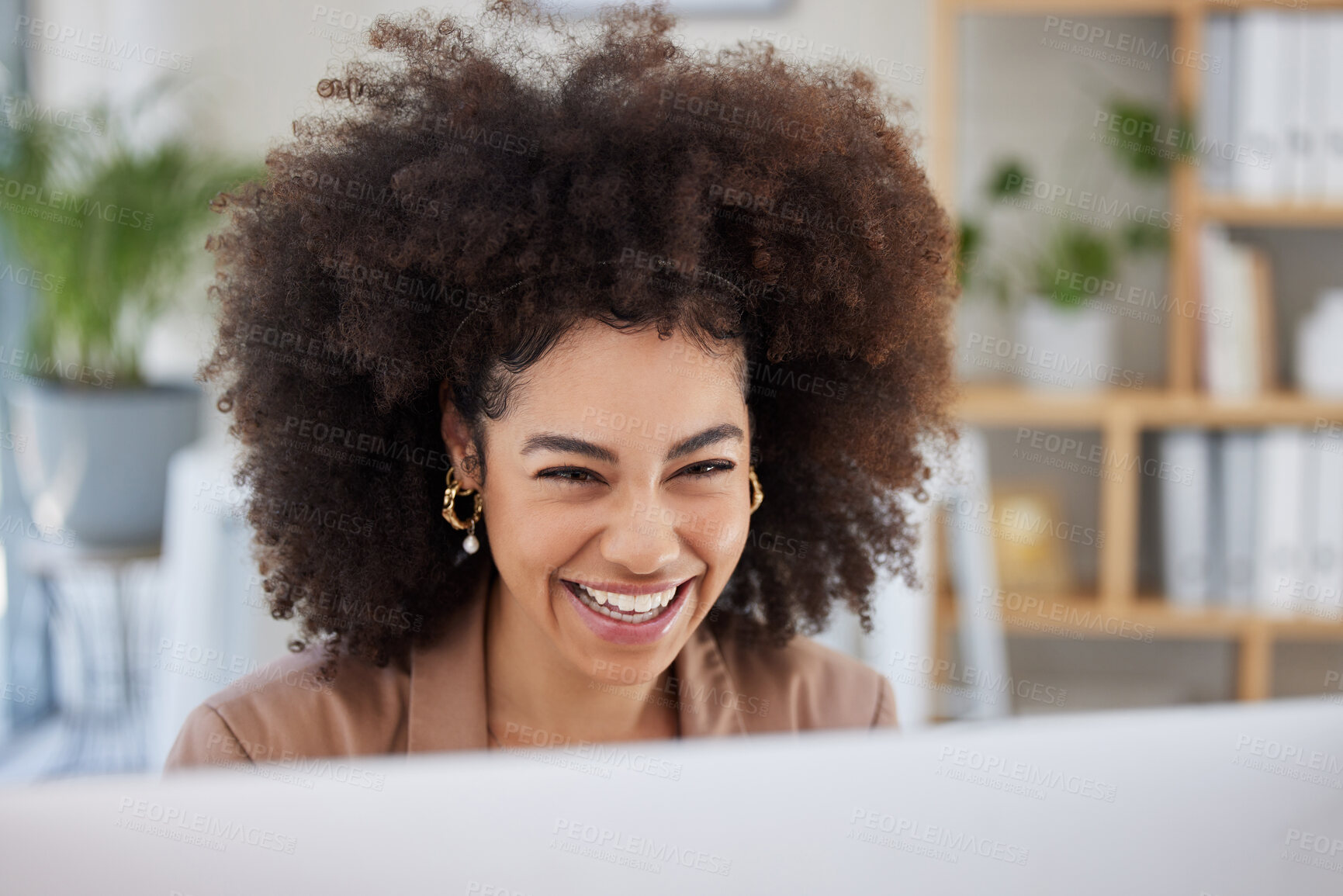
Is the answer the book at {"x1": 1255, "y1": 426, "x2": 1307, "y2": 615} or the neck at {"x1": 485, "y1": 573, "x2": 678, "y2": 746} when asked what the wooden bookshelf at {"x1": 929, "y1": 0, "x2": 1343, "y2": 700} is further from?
the neck at {"x1": 485, "y1": 573, "x2": 678, "y2": 746}

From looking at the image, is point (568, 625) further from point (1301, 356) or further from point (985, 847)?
point (1301, 356)

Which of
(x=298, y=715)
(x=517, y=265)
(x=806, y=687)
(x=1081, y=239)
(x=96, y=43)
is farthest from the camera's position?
(x=96, y=43)

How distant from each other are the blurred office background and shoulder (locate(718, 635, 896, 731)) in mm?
977

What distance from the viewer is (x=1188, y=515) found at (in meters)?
2.81

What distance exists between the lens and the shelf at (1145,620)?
9.00 ft

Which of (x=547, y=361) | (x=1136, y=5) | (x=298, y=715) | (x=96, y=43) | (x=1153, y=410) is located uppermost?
(x=96, y=43)

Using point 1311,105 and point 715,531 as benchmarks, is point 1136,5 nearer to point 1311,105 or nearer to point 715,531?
point 1311,105

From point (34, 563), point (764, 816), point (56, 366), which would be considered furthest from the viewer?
point (56, 366)

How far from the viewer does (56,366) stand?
2791 millimetres

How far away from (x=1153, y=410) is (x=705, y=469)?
2052mm

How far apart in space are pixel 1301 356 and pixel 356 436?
8.16 feet

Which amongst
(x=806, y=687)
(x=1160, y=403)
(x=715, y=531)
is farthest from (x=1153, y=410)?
(x=715, y=531)

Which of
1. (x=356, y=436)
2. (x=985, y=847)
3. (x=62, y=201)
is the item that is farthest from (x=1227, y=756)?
(x=62, y=201)

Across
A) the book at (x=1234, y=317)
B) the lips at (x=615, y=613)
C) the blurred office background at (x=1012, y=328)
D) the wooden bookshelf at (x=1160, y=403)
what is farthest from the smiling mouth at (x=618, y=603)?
the book at (x=1234, y=317)
